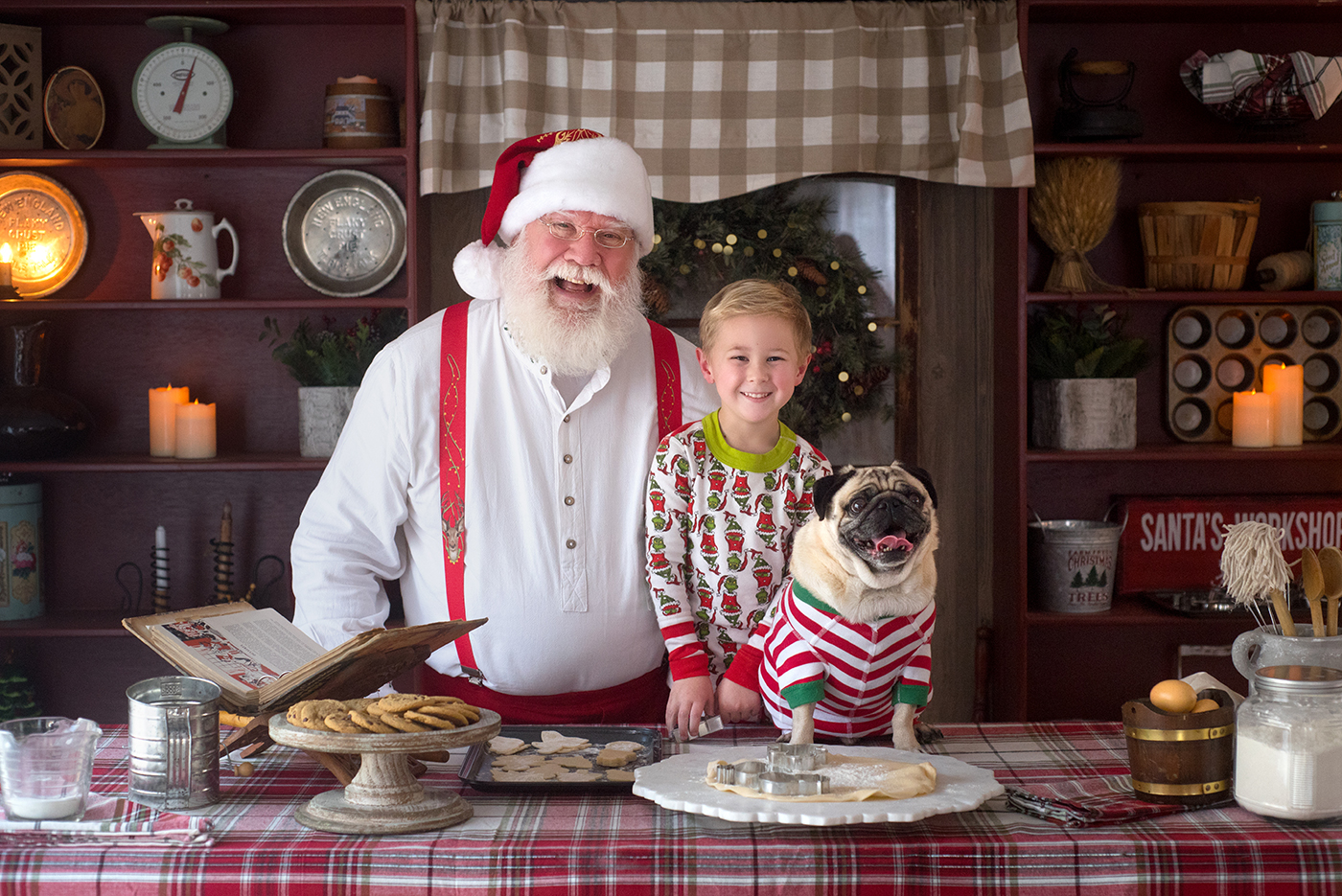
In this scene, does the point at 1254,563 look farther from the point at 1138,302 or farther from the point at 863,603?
the point at 1138,302

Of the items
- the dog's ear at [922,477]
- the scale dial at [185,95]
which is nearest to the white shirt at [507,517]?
the dog's ear at [922,477]

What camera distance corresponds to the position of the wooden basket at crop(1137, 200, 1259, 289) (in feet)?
11.5

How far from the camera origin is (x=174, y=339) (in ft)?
12.3

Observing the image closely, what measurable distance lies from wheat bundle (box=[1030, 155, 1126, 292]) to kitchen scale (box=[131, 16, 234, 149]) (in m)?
2.45

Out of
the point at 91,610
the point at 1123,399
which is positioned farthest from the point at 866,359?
the point at 91,610

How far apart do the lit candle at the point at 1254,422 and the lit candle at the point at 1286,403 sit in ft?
0.11

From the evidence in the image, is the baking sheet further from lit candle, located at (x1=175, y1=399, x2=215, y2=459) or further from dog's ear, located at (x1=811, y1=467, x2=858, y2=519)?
lit candle, located at (x1=175, y1=399, x2=215, y2=459)

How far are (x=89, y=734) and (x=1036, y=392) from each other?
9.70 ft

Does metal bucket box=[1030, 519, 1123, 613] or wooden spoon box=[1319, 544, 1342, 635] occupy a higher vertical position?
wooden spoon box=[1319, 544, 1342, 635]

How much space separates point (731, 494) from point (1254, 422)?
2253 mm

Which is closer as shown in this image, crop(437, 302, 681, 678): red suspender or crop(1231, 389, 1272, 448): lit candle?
crop(437, 302, 681, 678): red suspender

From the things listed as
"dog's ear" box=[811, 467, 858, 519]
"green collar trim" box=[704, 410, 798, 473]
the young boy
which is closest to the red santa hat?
the young boy

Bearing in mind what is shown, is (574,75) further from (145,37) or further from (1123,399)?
(1123,399)

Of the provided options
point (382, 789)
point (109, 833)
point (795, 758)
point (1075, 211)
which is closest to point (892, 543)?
point (795, 758)
